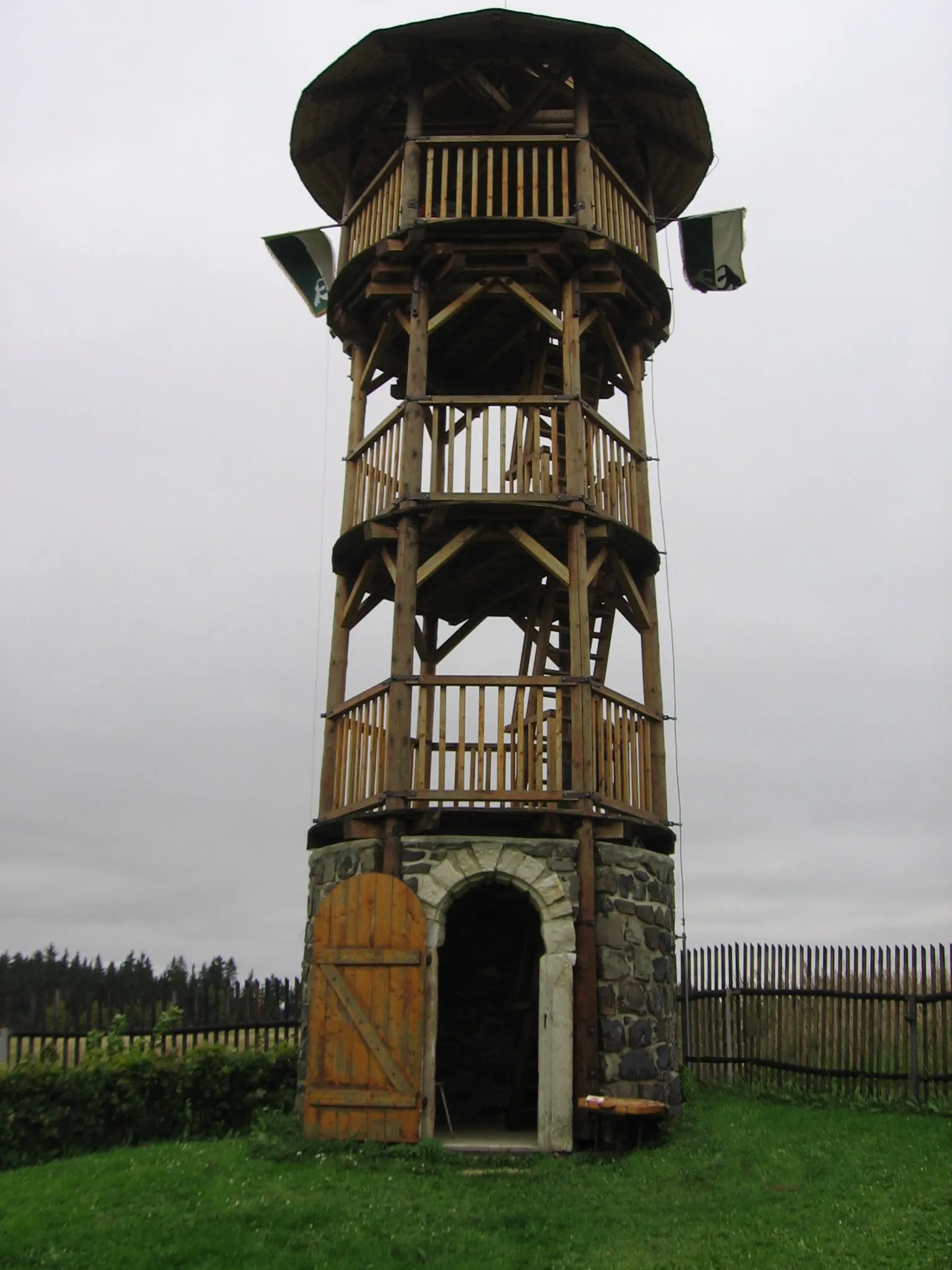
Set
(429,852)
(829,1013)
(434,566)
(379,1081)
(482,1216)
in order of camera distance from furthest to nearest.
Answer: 1. (829,1013)
2. (434,566)
3. (429,852)
4. (379,1081)
5. (482,1216)

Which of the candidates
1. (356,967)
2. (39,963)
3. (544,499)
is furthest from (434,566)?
(39,963)

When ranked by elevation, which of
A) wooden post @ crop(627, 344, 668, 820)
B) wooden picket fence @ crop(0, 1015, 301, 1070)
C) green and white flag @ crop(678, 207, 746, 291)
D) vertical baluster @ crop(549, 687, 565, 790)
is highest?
green and white flag @ crop(678, 207, 746, 291)

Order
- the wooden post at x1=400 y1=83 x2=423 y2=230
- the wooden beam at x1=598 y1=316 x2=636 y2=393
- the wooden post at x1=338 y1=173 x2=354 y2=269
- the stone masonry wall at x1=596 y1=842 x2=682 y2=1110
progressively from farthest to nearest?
1. the wooden post at x1=338 y1=173 x2=354 y2=269
2. the wooden beam at x1=598 y1=316 x2=636 y2=393
3. the wooden post at x1=400 y1=83 x2=423 y2=230
4. the stone masonry wall at x1=596 y1=842 x2=682 y2=1110

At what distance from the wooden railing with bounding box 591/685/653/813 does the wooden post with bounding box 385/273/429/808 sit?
1965 millimetres

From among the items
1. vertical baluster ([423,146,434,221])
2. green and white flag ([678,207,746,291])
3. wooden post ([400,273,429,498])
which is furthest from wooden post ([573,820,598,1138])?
green and white flag ([678,207,746,291])

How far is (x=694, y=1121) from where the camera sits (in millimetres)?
13133

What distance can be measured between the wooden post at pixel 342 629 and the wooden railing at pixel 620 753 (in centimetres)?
304

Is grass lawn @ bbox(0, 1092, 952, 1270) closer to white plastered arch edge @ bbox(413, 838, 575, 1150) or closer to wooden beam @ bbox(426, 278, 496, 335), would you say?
white plastered arch edge @ bbox(413, 838, 575, 1150)

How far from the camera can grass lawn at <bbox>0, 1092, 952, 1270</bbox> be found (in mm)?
8508

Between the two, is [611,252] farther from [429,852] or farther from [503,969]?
[503,969]

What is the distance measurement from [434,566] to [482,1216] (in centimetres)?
652

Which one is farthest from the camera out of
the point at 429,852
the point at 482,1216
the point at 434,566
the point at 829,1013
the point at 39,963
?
the point at 39,963

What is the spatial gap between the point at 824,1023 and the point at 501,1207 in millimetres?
6301

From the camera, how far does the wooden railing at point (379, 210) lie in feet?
50.7
